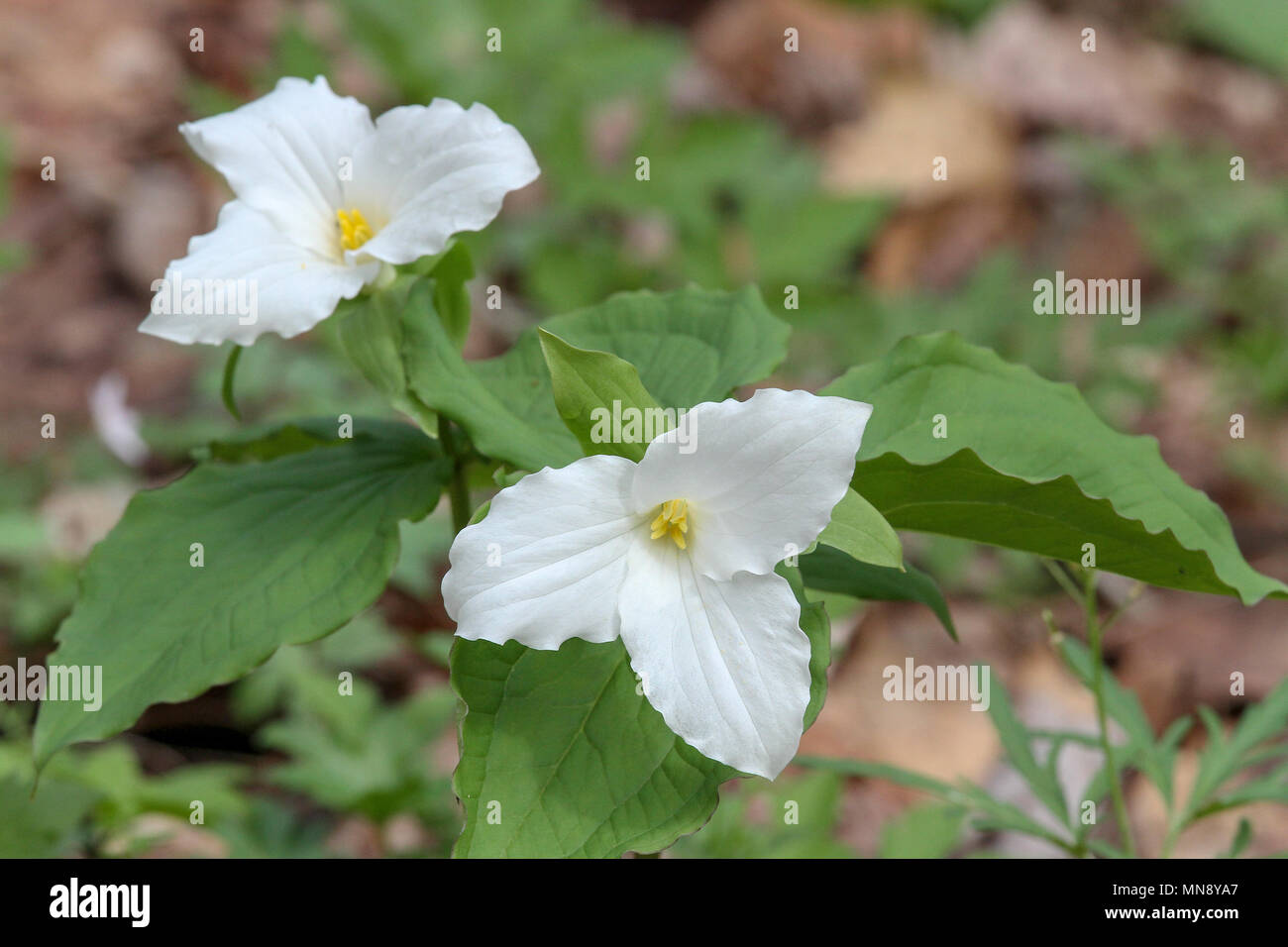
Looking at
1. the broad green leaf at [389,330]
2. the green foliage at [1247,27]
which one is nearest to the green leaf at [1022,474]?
the broad green leaf at [389,330]

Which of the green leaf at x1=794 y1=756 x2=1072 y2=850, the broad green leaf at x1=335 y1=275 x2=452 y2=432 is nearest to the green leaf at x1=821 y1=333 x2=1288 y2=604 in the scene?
the broad green leaf at x1=335 y1=275 x2=452 y2=432

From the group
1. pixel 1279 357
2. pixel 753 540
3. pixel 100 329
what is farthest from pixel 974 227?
pixel 753 540

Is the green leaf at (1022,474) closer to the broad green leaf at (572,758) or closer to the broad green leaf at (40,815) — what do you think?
the broad green leaf at (572,758)

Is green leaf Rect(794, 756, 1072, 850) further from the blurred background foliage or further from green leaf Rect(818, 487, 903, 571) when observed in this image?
green leaf Rect(818, 487, 903, 571)

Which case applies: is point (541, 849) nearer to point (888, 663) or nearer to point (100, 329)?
point (888, 663)

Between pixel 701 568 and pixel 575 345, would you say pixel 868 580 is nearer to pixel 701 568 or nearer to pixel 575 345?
pixel 701 568

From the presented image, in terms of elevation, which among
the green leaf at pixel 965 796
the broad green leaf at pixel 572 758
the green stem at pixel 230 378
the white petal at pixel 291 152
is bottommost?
the green leaf at pixel 965 796

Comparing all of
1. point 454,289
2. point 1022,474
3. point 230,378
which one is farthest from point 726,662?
point 230,378
